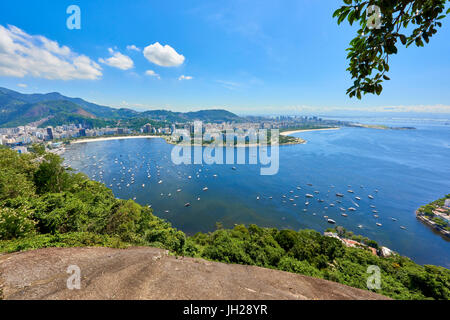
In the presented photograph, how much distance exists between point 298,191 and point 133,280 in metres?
27.2

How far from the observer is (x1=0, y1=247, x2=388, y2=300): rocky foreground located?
2.52 m

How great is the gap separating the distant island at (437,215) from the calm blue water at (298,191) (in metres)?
0.80

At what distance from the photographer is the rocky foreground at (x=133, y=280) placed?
252 centimetres

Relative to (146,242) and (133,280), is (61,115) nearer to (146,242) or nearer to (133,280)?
(146,242)

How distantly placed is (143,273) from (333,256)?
802cm

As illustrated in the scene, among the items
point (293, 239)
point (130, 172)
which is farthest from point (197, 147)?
point (293, 239)

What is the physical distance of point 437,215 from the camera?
64.5ft

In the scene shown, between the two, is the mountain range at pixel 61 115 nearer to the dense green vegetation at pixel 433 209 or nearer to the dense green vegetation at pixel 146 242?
the dense green vegetation at pixel 146 242

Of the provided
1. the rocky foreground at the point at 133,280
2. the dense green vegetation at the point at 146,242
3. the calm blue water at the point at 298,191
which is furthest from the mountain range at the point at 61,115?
the rocky foreground at the point at 133,280

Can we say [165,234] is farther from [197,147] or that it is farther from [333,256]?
[197,147]

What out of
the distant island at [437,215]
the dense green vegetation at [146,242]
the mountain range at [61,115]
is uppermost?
the mountain range at [61,115]

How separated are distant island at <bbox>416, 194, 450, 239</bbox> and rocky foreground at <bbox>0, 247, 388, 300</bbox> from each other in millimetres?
25076
